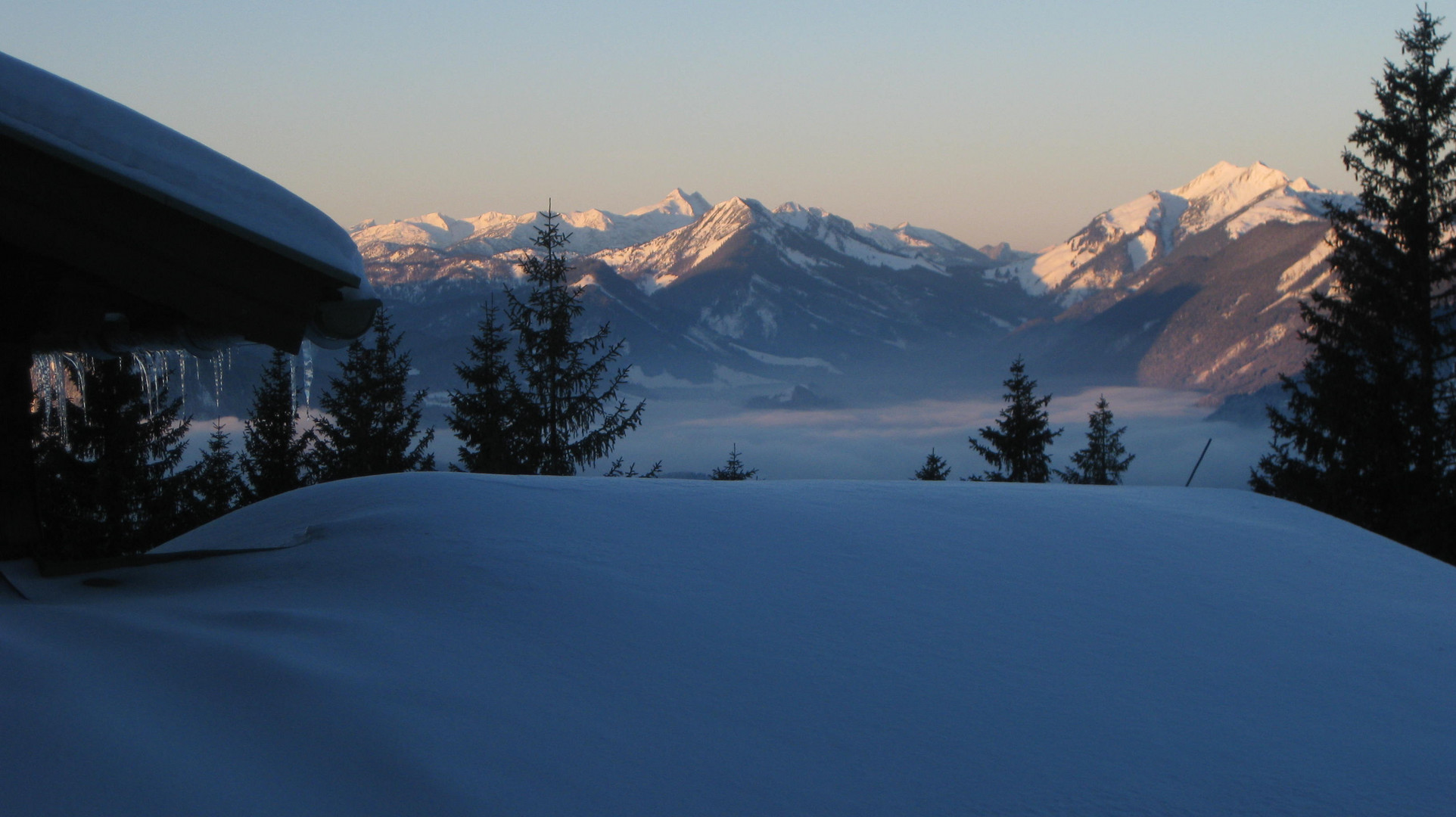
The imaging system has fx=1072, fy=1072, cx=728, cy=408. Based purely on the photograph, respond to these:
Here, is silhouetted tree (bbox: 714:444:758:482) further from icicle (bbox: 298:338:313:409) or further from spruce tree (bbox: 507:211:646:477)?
icicle (bbox: 298:338:313:409)

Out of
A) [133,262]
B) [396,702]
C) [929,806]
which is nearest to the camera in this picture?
[929,806]

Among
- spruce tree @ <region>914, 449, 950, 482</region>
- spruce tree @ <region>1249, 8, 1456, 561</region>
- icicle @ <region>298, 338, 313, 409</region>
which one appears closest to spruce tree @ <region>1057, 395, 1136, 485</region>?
spruce tree @ <region>914, 449, 950, 482</region>

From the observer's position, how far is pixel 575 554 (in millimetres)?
3865

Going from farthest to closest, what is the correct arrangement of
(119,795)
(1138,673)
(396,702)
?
(1138,673) < (396,702) < (119,795)

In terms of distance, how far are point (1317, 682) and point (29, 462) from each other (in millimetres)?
4423

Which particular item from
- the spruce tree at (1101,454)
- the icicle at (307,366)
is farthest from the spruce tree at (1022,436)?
the icicle at (307,366)

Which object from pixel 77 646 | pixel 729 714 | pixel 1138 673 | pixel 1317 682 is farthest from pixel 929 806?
pixel 77 646

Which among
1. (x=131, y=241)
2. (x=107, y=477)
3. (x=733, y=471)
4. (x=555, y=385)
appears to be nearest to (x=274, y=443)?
(x=107, y=477)

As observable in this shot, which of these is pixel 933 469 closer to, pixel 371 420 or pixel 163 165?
pixel 371 420

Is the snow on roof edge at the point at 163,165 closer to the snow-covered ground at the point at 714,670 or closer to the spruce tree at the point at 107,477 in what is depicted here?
the snow-covered ground at the point at 714,670

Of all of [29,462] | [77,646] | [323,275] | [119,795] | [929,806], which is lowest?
[929,806]

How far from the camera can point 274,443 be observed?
29500 millimetres

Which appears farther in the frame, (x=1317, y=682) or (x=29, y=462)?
(x=29, y=462)

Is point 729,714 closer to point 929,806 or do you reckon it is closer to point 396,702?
point 929,806
